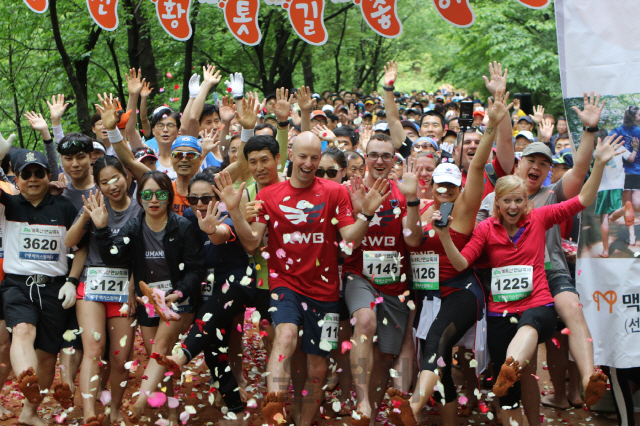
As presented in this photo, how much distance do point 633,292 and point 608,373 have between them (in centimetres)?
72

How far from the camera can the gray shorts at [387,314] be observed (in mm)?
5109

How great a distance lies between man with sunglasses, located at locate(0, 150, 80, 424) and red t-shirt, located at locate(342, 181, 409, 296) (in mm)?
2291

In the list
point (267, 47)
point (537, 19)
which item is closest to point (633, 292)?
point (267, 47)

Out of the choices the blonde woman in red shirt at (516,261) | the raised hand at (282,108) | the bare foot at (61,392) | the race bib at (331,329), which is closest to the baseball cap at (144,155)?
the raised hand at (282,108)

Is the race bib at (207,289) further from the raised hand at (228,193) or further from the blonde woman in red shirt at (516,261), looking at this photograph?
the blonde woman in red shirt at (516,261)

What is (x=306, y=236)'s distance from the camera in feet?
16.3

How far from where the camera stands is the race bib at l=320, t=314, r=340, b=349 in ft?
16.0

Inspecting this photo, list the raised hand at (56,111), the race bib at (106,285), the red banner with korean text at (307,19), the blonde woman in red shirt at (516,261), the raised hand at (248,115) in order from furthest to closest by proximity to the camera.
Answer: the raised hand at (56,111) < the red banner with korean text at (307,19) < the raised hand at (248,115) < the race bib at (106,285) < the blonde woman in red shirt at (516,261)

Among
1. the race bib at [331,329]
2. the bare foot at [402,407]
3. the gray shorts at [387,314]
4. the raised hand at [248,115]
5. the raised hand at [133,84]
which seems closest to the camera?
the bare foot at [402,407]

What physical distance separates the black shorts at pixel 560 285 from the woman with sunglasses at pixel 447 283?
557mm

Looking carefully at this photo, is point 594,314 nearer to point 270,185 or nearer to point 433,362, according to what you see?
point 433,362

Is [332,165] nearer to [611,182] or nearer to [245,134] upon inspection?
[245,134]

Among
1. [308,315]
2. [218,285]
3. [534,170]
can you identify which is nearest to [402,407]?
[308,315]

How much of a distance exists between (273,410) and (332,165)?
2.43 metres
